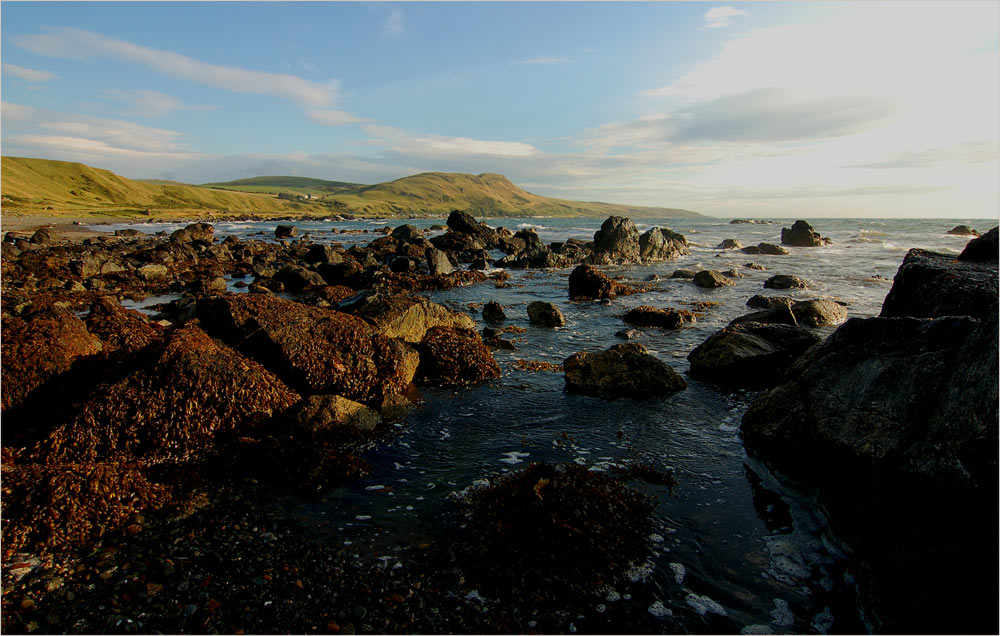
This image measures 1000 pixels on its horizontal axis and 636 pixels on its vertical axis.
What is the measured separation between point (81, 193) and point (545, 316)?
665ft

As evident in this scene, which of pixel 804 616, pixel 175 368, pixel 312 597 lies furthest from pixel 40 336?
pixel 804 616

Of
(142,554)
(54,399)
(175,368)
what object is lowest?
(142,554)

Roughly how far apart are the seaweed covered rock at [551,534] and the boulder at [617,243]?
42.9 m

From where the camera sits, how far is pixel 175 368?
10.0 metres

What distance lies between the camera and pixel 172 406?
380 inches

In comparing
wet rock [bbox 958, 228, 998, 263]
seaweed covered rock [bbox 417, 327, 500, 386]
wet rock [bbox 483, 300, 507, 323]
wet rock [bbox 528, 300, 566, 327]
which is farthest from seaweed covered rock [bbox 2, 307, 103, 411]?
wet rock [bbox 958, 228, 998, 263]

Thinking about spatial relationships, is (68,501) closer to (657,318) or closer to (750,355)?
(750,355)

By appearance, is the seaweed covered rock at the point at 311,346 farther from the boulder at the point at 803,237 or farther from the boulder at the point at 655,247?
the boulder at the point at 803,237

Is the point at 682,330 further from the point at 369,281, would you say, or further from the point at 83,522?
the point at 369,281

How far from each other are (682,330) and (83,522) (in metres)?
19.8

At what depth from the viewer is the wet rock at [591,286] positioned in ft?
95.6

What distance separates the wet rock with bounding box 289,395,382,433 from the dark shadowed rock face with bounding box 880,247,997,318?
1248cm

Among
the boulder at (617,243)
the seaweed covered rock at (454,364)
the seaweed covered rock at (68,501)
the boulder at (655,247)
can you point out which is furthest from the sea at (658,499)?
the boulder at (655,247)

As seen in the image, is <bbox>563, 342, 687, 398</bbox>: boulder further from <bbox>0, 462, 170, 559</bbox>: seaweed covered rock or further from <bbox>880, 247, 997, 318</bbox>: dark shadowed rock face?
<bbox>0, 462, 170, 559</bbox>: seaweed covered rock
